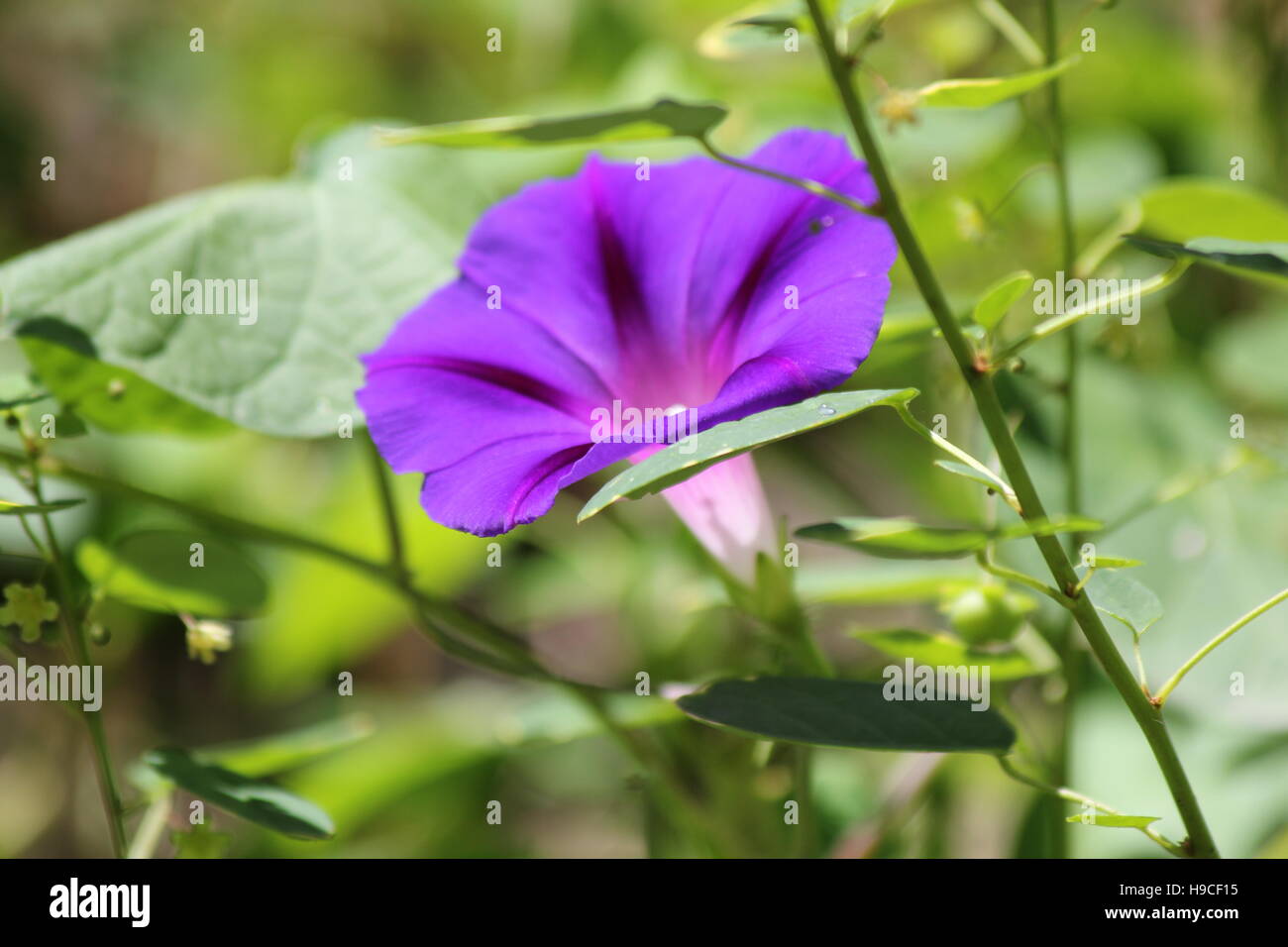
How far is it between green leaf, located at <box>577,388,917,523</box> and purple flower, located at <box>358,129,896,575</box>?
117 mm

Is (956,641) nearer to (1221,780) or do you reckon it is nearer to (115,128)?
(1221,780)

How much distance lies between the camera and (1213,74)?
1607mm

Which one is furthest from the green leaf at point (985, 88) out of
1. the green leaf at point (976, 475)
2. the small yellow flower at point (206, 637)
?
the small yellow flower at point (206, 637)

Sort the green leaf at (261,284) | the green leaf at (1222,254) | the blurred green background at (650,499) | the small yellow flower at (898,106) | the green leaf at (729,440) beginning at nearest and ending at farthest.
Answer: the green leaf at (729,440) < the green leaf at (1222,254) < the small yellow flower at (898,106) < the green leaf at (261,284) < the blurred green background at (650,499)

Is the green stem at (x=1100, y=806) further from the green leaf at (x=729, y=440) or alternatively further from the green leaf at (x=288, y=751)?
the green leaf at (x=288, y=751)

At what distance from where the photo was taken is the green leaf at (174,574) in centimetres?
86

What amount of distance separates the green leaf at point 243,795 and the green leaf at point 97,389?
23cm

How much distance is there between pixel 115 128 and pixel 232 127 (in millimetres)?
465

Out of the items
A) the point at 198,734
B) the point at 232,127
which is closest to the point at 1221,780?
the point at 198,734

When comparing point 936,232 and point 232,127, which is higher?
point 232,127

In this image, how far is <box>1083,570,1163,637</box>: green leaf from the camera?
0.58 metres

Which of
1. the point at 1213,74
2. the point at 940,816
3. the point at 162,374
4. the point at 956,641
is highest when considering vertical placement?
the point at 1213,74

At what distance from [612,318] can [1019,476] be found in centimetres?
36
